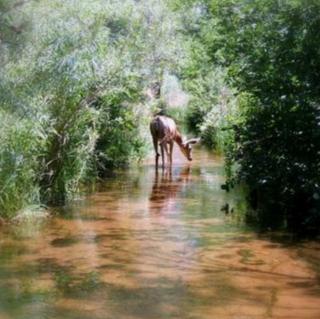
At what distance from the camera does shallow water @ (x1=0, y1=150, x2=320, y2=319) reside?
5035 millimetres

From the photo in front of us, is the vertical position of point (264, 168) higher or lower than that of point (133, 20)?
lower

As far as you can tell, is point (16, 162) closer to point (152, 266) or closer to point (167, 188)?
point (152, 266)

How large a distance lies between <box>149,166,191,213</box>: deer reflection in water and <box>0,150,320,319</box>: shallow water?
11 cm

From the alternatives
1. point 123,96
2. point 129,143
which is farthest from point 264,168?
point 129,143

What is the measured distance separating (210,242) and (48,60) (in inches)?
134

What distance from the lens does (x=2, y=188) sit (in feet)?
25.0

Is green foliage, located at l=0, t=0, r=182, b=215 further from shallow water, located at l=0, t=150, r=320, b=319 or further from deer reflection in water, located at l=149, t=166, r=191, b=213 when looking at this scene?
deer reflection in water, located at l=149, t=166, r=191, b=213

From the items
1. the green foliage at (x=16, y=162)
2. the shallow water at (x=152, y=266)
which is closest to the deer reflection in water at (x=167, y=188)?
the shallow water at (x=152, y=266)

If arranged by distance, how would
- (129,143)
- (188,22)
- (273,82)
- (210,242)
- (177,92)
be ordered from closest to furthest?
(210,242) → (273,82) → (129,143) → (188,22) → (177,92)

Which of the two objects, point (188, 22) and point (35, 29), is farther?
point (188, 22)

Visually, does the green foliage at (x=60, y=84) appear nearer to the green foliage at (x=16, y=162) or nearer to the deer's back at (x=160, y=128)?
the green foliage at (x=16, y=162)

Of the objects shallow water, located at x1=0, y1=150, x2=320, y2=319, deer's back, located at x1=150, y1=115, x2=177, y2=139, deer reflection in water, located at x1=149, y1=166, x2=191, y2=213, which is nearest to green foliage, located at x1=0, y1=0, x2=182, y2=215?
shallow water, located at x1=0, y1=150, x2=320, y2=319

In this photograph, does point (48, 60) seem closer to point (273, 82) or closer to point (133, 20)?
point (273, 82)

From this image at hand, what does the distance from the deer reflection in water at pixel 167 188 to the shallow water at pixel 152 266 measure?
0.36 ft
